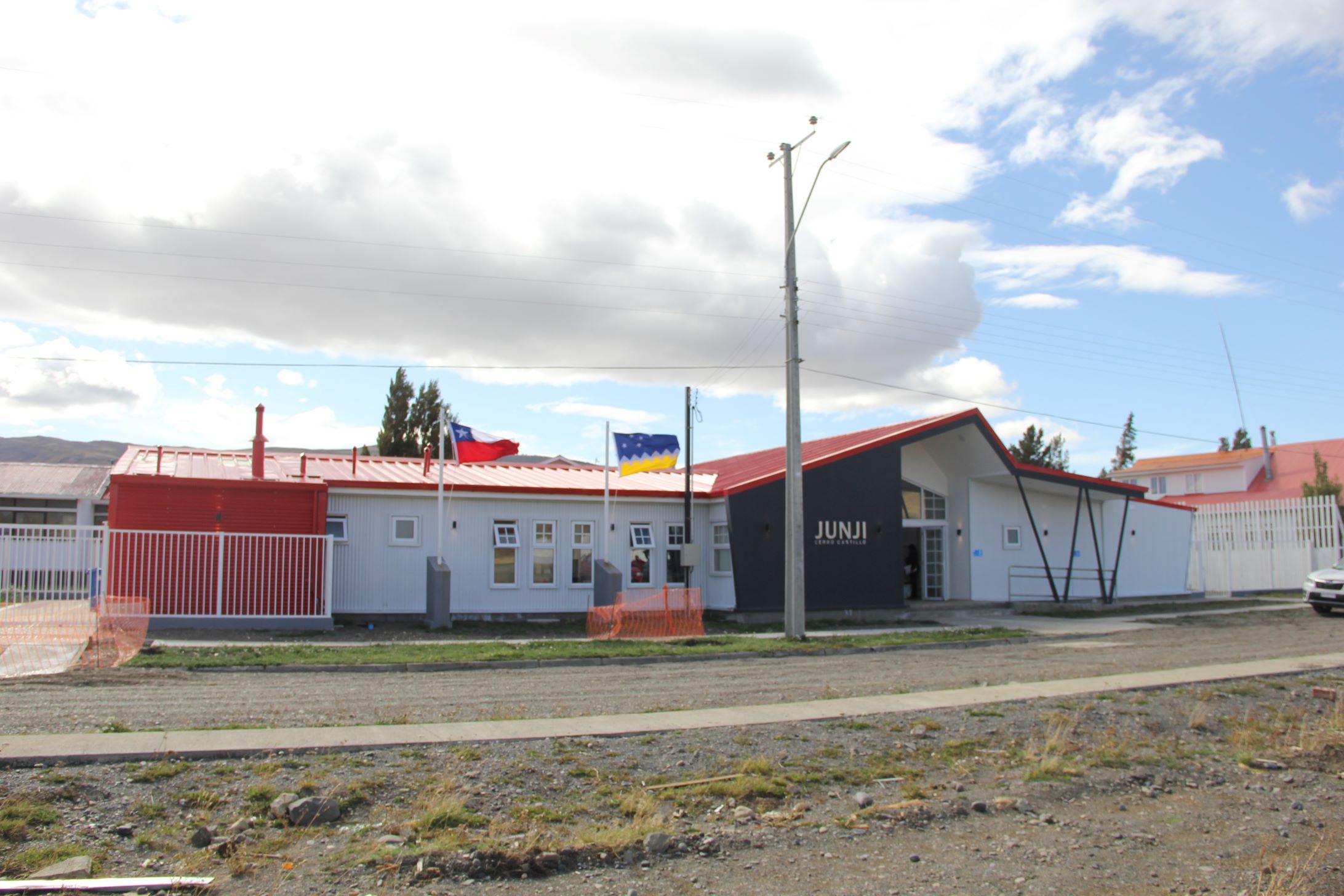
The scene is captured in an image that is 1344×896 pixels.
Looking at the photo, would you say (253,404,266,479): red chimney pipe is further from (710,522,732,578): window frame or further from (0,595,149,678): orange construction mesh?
(710,522,732,578): window frame

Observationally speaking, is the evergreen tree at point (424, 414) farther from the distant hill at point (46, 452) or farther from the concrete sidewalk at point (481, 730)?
the distant hill at point (46, 452)

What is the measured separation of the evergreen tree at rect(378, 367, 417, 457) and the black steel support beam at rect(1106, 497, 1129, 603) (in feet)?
96.8

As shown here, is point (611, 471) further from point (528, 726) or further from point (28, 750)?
point (28, 750)

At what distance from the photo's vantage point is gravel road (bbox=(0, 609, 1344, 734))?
10906 mm

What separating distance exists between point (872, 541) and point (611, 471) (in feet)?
26.6

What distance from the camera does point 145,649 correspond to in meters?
16.6

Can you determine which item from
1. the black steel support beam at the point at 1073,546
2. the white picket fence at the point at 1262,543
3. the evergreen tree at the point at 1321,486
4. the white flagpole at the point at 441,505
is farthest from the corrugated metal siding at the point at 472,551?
the evergreen tree at the point at 1321,486

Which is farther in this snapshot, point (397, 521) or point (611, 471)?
point (611, 471)

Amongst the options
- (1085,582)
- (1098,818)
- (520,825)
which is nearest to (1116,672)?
(1098,818)

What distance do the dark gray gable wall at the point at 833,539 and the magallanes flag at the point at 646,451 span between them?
1902mm

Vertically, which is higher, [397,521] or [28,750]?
[397,521]

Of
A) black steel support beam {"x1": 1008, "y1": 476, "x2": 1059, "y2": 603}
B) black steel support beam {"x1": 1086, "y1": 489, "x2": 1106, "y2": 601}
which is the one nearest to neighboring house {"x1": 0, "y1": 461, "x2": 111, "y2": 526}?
black steel support beam {"x1": 1008, "y1": 476, "x2": 1059, "y2": 603}

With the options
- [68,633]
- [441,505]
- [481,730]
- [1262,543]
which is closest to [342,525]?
[441,505]

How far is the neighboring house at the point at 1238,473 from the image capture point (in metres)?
54.8
